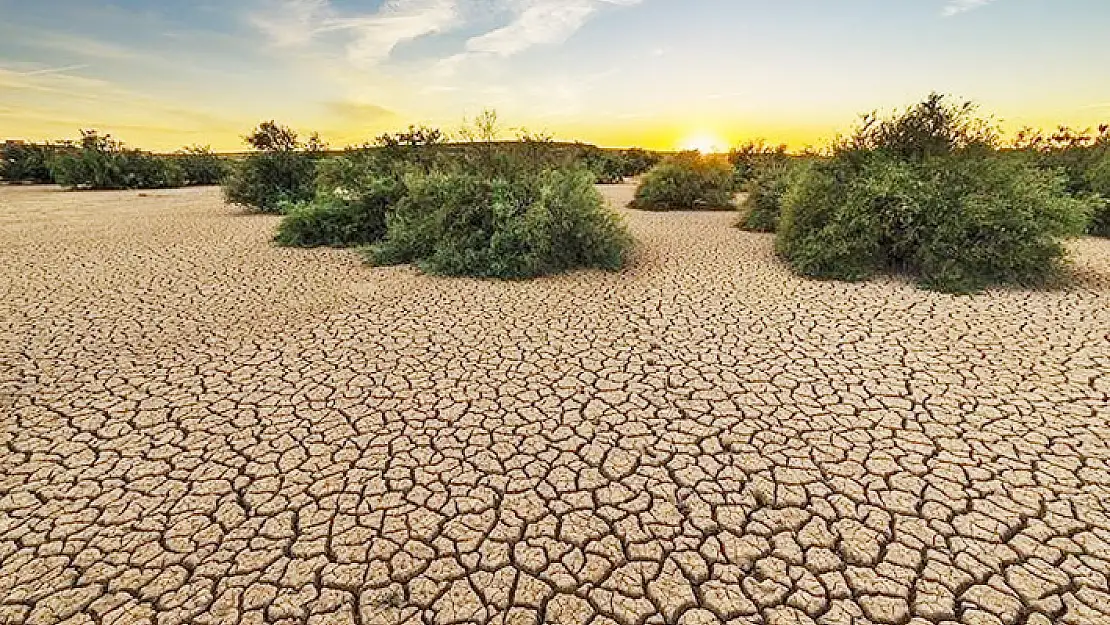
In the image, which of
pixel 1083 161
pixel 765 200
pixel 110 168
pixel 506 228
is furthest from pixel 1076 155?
pixel 110 168

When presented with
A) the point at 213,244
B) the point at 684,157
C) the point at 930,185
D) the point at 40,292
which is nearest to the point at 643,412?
the point at 930,185

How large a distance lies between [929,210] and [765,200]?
4549mm

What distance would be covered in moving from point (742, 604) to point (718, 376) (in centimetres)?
240

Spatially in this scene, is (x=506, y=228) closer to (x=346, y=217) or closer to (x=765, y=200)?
(x=346, y=217)

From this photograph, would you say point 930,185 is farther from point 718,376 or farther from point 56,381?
point 56,381

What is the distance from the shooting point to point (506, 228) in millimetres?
8219

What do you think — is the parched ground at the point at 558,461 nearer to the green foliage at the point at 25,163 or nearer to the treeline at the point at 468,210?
the treeline at the point at 468,210

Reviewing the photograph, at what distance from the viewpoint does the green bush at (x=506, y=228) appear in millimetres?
8078

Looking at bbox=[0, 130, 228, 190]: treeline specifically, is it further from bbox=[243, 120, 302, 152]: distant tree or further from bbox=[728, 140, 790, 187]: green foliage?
bbox=[728, 140, 790, 187]: green foliage

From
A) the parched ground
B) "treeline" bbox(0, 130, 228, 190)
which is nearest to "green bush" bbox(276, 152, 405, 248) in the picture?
the parched ground

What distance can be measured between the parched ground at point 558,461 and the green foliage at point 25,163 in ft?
90.1

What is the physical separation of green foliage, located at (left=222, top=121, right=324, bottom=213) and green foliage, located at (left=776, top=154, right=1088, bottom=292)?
1171cm

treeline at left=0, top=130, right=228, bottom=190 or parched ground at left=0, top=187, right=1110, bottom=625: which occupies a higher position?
treeline at left=0, top=130, right=228, bottom=190

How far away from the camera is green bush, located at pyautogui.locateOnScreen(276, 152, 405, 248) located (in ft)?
34.1
